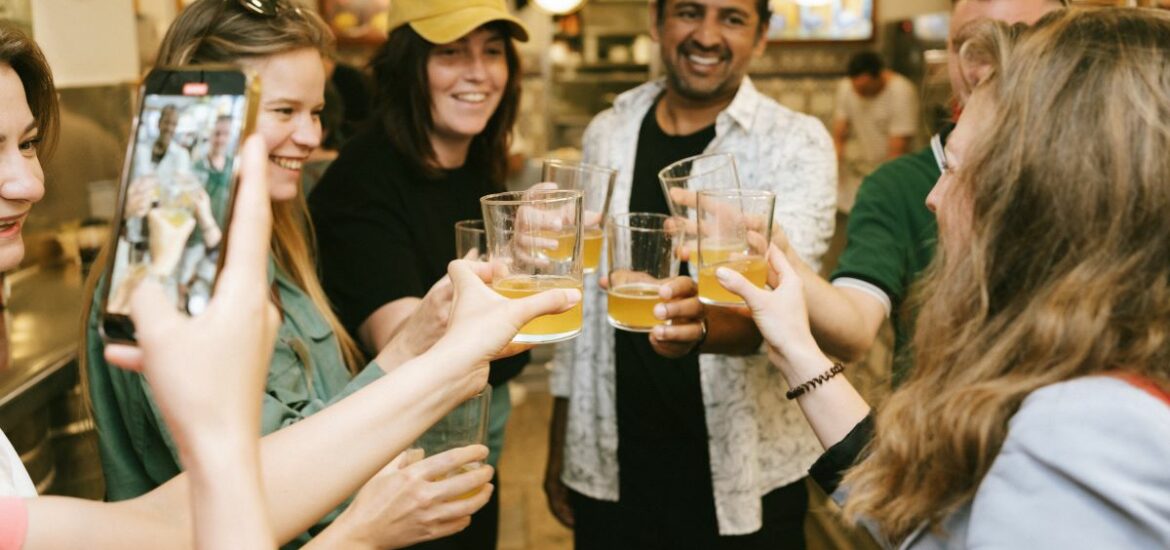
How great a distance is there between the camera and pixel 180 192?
872 millimetres

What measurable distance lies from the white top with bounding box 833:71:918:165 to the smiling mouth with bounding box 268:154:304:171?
5.64 m

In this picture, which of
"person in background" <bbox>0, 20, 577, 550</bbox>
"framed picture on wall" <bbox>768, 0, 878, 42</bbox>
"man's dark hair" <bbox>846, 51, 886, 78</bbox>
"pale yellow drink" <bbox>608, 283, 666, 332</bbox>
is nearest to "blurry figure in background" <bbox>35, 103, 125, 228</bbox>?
"person in background" <bbox>0, 20, 577, 550</bbox>

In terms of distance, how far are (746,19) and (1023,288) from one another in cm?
162

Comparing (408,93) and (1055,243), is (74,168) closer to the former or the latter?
(408,93)

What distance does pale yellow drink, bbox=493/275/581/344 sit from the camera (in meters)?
1.51

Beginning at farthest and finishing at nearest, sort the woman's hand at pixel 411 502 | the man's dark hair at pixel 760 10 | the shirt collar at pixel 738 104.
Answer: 1. the man's dark hair at pixel 760 10
2. the shirt collar at pixel 738 104
3. the woman's hand at pixel 411 502

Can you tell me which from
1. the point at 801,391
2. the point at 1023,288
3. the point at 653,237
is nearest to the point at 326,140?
the point at 653,237

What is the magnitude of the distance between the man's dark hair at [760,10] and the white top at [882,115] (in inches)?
176

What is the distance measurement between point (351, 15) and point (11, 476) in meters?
7.69

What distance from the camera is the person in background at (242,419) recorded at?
0.82m

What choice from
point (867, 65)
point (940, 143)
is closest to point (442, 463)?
point (940, 143)

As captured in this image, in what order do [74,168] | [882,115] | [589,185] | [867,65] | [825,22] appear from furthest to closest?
[825,22] < [882,115] < [867,65] < [74,168] < [589,185]

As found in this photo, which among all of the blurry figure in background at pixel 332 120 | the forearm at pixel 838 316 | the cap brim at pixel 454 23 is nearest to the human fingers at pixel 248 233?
the forearm at pixel 838 316

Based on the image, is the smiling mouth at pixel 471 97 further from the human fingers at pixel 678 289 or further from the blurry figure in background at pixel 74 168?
the blurry figure in background at pixel 74 168
